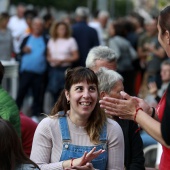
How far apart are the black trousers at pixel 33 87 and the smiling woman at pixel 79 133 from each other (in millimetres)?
8436

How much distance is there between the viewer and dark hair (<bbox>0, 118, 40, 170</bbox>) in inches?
161

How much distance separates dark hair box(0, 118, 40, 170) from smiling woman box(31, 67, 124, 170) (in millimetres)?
868

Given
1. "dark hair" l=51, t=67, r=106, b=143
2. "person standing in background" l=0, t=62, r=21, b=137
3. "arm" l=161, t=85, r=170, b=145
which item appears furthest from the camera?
"person standing in background" l=0, t=62, r=21, b=137

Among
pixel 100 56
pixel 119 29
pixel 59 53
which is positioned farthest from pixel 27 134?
pixel 119 29

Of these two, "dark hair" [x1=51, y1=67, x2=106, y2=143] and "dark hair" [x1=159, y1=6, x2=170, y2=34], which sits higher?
"dark hair" [x1=159, y1=6, x2=170, y2=34]

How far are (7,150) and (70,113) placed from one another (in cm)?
124

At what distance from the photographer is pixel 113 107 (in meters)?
4.23

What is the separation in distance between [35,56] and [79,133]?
847cm

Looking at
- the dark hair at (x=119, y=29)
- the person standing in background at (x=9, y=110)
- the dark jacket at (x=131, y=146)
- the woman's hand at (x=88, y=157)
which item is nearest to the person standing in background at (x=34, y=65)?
the dark hair at (x=119, y=29)

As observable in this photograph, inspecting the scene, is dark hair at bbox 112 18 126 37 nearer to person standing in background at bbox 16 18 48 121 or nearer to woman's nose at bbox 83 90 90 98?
person standing in background at bbox 16 18 48 121

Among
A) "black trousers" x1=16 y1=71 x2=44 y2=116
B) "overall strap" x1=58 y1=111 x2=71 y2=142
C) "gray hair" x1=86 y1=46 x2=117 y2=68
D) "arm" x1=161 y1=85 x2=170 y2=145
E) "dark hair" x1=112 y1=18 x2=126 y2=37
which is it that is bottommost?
"black trousers" x1=16 y1=71 x2=44 y2=116

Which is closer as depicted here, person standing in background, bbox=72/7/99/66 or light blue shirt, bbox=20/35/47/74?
light blue shirt, bbox=20/35/47/74

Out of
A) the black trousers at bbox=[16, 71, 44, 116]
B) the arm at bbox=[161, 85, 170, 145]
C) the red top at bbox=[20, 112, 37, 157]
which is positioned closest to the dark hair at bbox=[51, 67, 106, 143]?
the arm at bbox=[161, 85, 170, 145]

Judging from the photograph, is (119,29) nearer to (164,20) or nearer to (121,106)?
(164,20)
